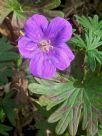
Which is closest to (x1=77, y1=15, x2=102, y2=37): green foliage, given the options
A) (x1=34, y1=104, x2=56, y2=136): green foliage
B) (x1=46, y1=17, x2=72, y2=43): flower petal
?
(x1=46, y1=17, x2=72, y2=43): flower petal

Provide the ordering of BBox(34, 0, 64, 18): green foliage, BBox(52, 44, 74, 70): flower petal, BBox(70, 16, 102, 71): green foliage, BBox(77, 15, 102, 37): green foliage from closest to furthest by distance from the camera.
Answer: BBox(52, 44, 74, 70): flower petal
BBox(70, 16, 102, 71): green foliage
BBox(77, 15, 102, 37): green foliage
BBox(34, 0, 64, 18): green foliage

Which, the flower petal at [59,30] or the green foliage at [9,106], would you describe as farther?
the green foliage at [9,106]

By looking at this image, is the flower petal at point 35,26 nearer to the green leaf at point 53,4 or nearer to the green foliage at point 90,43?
the green foliage at point 90,43

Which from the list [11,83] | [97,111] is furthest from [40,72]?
[11,83]

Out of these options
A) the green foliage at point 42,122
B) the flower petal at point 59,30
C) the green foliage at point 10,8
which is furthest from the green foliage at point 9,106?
the flower petal at point 59,30

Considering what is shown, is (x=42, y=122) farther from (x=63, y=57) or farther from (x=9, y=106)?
(x=63, y=57)

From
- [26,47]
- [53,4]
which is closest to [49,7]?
[53,4]

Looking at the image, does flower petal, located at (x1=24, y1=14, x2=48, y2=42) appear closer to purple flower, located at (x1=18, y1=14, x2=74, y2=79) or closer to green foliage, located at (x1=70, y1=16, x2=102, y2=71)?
purple flower, located at (x1=18, y1=14, x2=74, y2=79)
